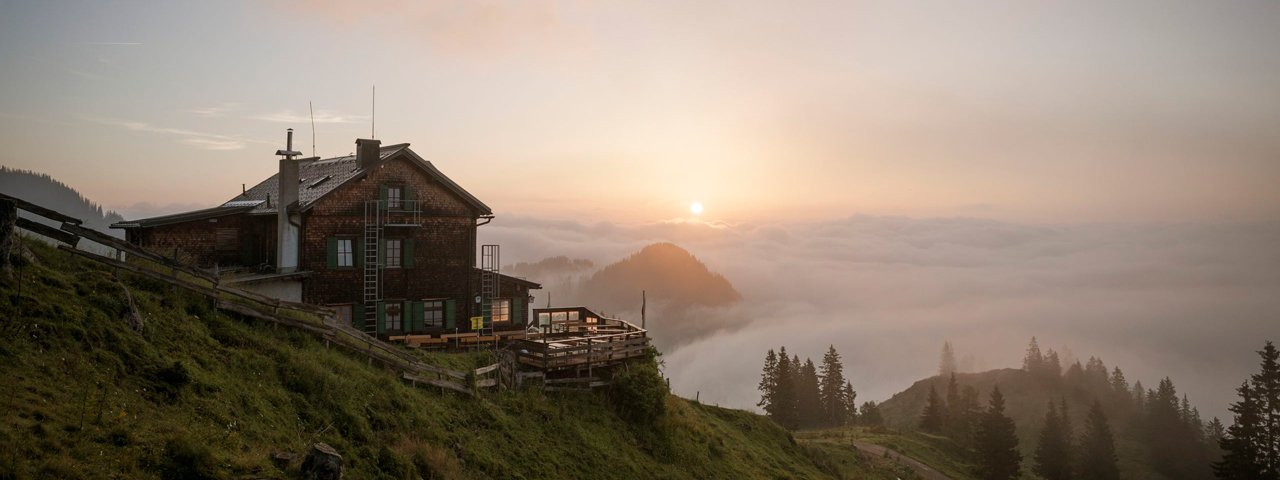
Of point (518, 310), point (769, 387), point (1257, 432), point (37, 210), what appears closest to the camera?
point (37, 210)

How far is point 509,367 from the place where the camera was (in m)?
25.8

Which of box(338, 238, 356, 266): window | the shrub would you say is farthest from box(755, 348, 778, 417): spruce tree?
box(338, 238, 356, 266): window

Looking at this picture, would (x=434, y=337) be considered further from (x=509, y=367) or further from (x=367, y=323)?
(x=509, y=367)

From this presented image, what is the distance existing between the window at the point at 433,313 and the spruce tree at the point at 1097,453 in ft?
293

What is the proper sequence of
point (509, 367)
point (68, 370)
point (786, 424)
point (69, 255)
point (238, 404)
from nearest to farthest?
point (68, 370) < point (238, 404) < point (69, 255) < point (509, 367) < point (786, 424)

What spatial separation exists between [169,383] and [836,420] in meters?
106

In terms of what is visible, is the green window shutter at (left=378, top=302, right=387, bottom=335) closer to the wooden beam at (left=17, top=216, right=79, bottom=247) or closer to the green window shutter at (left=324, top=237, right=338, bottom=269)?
the green window shutter at (left=324, top=237, right=338, bottom=269)

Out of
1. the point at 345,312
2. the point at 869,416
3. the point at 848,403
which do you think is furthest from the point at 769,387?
the point at 345,312

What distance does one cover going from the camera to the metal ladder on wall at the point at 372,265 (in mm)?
33500

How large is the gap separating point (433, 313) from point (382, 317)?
2746 mm

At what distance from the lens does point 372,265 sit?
3375 centimetres

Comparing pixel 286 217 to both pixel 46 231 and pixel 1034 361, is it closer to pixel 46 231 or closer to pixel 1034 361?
pixel 46 231

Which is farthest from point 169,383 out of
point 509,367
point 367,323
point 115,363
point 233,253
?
point 233,253

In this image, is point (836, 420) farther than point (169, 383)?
Yes
